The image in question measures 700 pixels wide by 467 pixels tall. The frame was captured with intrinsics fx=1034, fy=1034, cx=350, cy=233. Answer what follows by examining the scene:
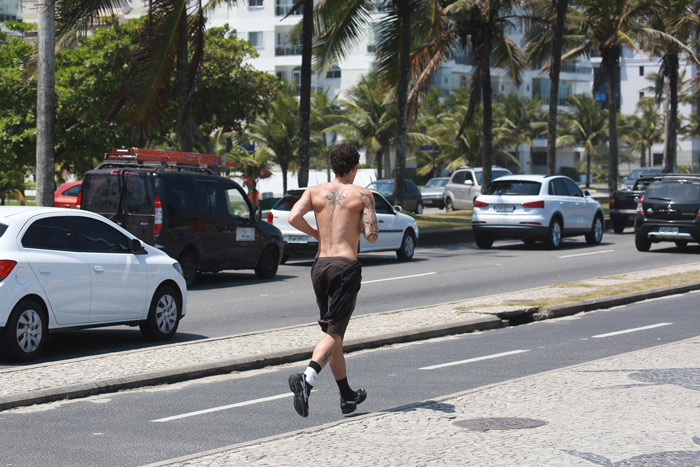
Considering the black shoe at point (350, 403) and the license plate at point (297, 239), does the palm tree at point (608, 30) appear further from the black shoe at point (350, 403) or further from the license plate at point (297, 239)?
the black shoe at point (350, 403)

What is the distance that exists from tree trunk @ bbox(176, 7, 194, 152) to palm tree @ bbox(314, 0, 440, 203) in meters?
4.43

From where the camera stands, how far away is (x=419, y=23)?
27953 mm

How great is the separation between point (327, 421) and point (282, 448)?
1100 millimetres

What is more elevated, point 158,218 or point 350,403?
point 158,218

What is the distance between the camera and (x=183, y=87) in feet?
76.0

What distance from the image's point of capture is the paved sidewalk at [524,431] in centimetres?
605

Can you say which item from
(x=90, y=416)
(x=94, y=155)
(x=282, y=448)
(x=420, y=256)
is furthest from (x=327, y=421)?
(x=94, y=155)

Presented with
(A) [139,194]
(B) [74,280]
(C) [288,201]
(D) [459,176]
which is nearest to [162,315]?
(B) [74,280]

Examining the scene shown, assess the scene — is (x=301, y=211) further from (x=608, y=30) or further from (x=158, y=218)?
(x=608, y=30)

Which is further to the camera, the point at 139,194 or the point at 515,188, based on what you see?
the point at 515,188

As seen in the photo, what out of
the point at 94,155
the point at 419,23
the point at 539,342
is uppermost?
the point at 419,23

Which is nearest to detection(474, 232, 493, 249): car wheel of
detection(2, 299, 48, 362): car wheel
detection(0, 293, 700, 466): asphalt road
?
detection(0, 293, 700, 466): asphalt road

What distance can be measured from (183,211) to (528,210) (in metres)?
10.5

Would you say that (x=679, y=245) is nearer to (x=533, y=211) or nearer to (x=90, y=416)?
(x=533, y=211)
